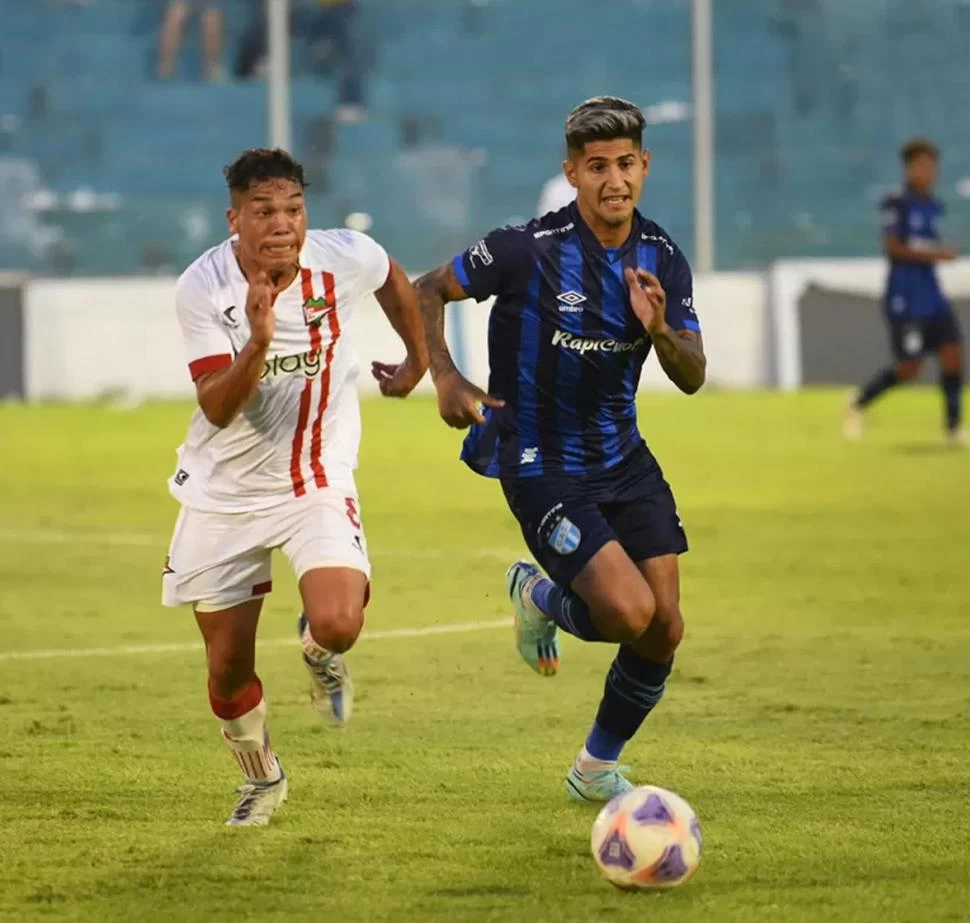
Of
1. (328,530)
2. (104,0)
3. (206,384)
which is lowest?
(328,530)

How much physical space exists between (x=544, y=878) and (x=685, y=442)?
41.5 ft

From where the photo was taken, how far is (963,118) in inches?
1052

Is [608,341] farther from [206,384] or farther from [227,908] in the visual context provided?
[227,908]

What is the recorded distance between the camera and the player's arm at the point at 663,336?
5582 mm

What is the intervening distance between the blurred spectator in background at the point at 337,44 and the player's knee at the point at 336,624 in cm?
2198

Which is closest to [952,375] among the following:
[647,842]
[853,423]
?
[853,423]

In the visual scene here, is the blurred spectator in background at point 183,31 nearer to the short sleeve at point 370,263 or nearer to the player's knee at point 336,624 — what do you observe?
the short sleeve at point 370,263

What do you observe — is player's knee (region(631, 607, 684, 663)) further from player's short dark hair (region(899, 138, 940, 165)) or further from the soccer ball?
player's short dark hair (region(899, 138, 940, 165))

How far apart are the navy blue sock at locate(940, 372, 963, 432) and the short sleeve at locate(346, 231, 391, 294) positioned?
10961 mm

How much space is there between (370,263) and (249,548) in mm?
916

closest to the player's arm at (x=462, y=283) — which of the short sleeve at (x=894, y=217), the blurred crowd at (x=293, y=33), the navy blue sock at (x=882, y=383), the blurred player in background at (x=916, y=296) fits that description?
the blurred player in background at (x=916, y=296)

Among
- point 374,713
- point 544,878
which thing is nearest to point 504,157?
point 374,713

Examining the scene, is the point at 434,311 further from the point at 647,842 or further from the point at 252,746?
the point at 647,842

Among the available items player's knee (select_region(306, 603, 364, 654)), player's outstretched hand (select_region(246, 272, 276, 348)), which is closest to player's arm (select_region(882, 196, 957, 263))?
player's knee (select_region(306, 603, 364, 654))
